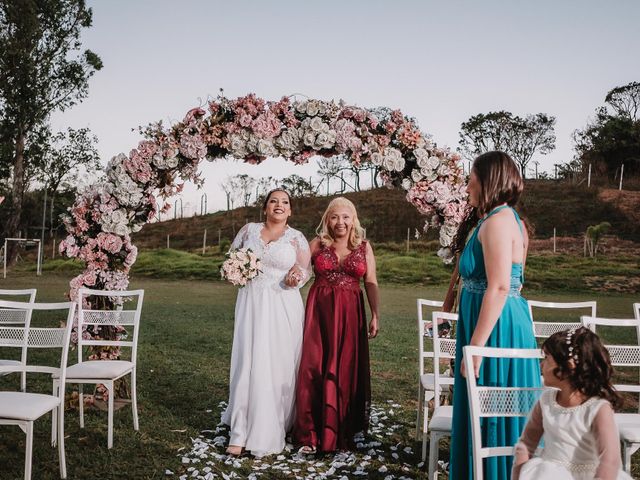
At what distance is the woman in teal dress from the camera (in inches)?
134

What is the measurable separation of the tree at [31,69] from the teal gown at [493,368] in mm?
32414

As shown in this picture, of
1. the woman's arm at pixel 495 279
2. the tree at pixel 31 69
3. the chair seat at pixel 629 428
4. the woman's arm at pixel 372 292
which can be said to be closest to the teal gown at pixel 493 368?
the woman's arm at pixel 495 279

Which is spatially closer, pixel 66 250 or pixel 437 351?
pixel 437 351

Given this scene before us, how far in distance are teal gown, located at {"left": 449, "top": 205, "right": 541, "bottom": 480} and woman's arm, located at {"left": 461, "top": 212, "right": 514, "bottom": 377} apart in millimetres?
140

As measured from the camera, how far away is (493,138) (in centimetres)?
6175

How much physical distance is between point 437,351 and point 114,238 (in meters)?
4.02

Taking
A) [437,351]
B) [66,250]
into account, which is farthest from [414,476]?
[66,250]

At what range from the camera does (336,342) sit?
584 cm

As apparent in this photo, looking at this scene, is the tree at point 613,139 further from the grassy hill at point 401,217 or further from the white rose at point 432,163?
the white rose at point 432,163

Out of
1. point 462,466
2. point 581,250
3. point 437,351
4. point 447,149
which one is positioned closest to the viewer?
point 462,466

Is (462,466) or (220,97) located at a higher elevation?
(220,97)

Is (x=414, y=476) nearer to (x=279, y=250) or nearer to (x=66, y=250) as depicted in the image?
(x=279, y=250)

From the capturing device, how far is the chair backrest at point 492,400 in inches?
117

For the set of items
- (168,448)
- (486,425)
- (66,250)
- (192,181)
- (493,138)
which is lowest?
(168,448)
